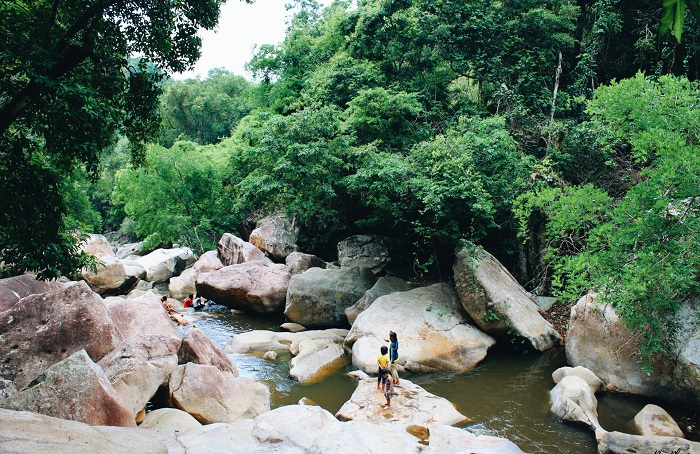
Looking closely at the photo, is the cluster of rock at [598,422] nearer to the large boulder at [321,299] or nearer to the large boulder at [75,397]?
the large boulder at [321,299]

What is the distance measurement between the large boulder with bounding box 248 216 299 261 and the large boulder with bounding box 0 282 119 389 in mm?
13089

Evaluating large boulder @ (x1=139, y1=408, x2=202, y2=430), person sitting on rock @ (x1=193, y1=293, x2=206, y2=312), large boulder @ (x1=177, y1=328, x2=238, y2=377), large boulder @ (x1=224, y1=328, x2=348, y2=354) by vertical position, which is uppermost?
large boulder @ (x1=177, y1=328, x2=238, y2=377)

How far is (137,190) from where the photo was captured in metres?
27.8

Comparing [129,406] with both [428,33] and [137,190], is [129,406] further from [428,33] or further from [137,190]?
[137,190]

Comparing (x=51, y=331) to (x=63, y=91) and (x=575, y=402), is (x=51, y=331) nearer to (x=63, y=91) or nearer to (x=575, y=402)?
(x=63, y=91)

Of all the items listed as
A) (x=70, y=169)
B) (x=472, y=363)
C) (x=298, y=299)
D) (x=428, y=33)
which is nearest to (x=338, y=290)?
(x=298, y=299)

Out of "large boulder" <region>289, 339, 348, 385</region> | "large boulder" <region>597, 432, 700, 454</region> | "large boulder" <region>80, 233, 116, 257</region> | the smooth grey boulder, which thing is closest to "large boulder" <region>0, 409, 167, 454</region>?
"large boulder" <region>289, 339, 348, 385</region>

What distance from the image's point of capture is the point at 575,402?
337 inches

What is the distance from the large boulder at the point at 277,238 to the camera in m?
21.7

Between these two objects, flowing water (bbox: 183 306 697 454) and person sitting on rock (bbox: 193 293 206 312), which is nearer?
flowing water (bbox: 183 306 697 454)

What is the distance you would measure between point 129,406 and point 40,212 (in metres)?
3.46

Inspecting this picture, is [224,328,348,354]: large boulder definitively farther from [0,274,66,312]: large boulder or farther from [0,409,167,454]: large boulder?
[0,409,167,454]: large boulder

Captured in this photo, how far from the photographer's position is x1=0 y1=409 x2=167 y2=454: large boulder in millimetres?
4215

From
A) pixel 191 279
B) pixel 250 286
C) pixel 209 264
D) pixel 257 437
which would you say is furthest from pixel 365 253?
pixel 257 437
